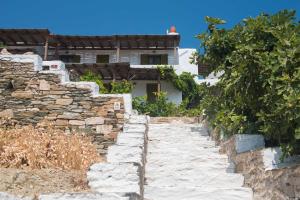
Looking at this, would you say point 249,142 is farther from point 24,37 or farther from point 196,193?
point 24,37

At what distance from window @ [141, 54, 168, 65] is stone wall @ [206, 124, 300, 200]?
21.3 meters

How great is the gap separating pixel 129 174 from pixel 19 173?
1.28 m

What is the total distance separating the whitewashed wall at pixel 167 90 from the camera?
Answer: 82.8ft

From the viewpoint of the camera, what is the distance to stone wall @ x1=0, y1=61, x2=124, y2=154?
386 inches

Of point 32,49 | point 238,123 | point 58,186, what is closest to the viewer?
point 58,186

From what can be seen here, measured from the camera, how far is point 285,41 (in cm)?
520

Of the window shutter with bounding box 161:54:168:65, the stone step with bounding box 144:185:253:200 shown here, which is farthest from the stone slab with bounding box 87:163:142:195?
the window shutter with bounding box 161:54:168:65

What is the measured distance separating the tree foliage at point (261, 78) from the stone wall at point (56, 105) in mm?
2864

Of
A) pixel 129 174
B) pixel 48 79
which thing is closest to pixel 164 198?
pixel 129 174

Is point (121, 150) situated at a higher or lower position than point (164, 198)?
higher

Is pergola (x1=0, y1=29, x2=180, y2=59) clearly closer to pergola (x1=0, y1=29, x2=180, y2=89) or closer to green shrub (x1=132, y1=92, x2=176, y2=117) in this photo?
pergola (x1=0, y1=29, x2=180, y2=89)

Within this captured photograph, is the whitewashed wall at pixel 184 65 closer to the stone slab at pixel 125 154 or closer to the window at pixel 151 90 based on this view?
the window at pixel 151 90

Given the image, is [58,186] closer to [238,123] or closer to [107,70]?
[238,123]

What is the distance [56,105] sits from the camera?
992cm
